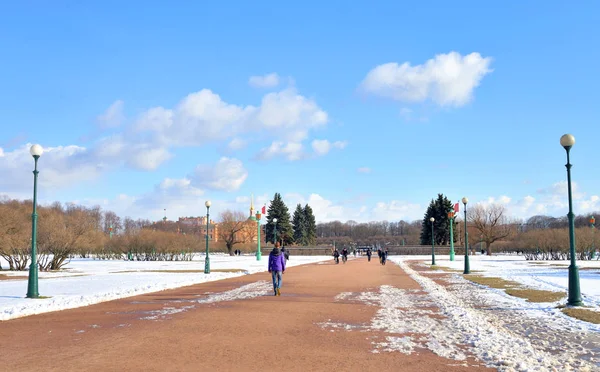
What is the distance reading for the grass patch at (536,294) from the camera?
618 inches

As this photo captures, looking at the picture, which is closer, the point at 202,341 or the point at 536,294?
the point at 202,341

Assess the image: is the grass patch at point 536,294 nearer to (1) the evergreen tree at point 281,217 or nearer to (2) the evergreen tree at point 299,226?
(1) the evergreen tree at point 281,217

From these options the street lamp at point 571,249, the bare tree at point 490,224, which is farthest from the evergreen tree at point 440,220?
the street lamp at point 571,249

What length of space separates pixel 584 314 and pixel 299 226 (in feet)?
355

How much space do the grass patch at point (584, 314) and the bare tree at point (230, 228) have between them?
269 feet

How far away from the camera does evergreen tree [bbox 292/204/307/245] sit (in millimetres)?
118812

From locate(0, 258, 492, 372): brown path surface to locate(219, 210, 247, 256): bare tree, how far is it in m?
79.4

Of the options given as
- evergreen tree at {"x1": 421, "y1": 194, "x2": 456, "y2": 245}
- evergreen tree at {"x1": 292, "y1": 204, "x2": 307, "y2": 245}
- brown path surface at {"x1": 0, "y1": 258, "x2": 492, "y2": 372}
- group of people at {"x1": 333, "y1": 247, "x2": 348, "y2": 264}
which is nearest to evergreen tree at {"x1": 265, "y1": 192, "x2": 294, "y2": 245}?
evergreen tree at {"x1": 292, "y1": 204, "x2": 307, "y2": 245}

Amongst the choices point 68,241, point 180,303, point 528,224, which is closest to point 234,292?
point 180,303

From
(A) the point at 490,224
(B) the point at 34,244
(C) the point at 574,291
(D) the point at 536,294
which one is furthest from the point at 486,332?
(A) the point at 490,224

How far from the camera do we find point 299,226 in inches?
4717

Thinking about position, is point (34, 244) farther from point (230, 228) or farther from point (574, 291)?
point (230, 228)

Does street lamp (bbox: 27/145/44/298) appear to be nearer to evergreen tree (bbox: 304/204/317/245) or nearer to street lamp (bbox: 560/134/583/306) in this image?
street lamp (bbox: 560/134/583/306)

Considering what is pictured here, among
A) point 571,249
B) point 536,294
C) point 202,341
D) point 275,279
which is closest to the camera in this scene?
point 202,341
